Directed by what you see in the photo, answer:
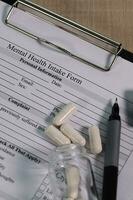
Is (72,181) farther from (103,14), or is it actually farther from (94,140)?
(103,14)

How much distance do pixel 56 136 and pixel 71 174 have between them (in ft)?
0.19

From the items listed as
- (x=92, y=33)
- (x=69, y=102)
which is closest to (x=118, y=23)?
(x=92, y=33)

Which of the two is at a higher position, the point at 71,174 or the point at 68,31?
the point at 68,31

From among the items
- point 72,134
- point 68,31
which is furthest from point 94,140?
point 68,31

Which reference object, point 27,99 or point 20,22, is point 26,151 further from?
point 20,22

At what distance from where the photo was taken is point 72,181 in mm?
581

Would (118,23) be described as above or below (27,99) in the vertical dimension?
above

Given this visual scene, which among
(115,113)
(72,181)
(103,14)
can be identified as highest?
(103,14)

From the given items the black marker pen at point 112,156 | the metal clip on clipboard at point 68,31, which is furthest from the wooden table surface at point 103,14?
the black marker pen at point 112,156

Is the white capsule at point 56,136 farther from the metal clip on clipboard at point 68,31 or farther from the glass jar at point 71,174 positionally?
the metal clip on clipboard at point 68,31

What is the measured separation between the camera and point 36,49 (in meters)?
0.68

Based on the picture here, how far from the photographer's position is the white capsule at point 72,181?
58 centimetres

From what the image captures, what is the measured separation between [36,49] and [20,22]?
5cm

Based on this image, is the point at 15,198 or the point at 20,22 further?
the point at 20,22
